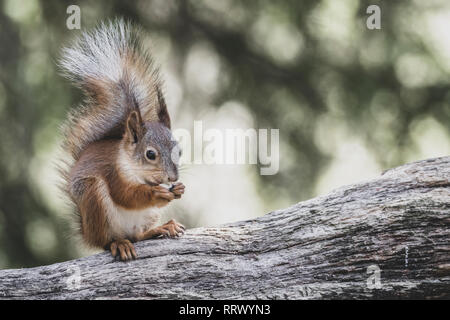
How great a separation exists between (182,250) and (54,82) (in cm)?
113

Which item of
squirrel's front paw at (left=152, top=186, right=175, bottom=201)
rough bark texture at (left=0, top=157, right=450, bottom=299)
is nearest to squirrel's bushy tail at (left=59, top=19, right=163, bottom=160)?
squirrel's front paw at (left=152, top=186, right=175, bottom=201)

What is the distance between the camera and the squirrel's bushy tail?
2205mm

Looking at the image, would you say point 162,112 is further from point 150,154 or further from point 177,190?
point 177,190

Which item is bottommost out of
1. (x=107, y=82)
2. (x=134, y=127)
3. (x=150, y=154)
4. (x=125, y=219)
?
(x=125, y=219)

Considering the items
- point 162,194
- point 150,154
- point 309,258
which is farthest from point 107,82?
point 309,258

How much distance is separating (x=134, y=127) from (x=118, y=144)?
4.1 inches

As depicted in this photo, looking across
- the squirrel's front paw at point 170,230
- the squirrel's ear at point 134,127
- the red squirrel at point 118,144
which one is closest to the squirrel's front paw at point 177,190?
the red squirrel at point 118,144

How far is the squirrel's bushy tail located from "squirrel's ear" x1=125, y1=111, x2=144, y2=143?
10cm

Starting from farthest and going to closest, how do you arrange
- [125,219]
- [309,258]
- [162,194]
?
[125,219], [162,194], [309,258]

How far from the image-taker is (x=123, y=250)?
1976 millimetres

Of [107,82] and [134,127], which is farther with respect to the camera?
[107,82]

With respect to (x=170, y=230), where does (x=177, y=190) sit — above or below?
above

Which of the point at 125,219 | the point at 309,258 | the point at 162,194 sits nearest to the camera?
the point at 309,258
